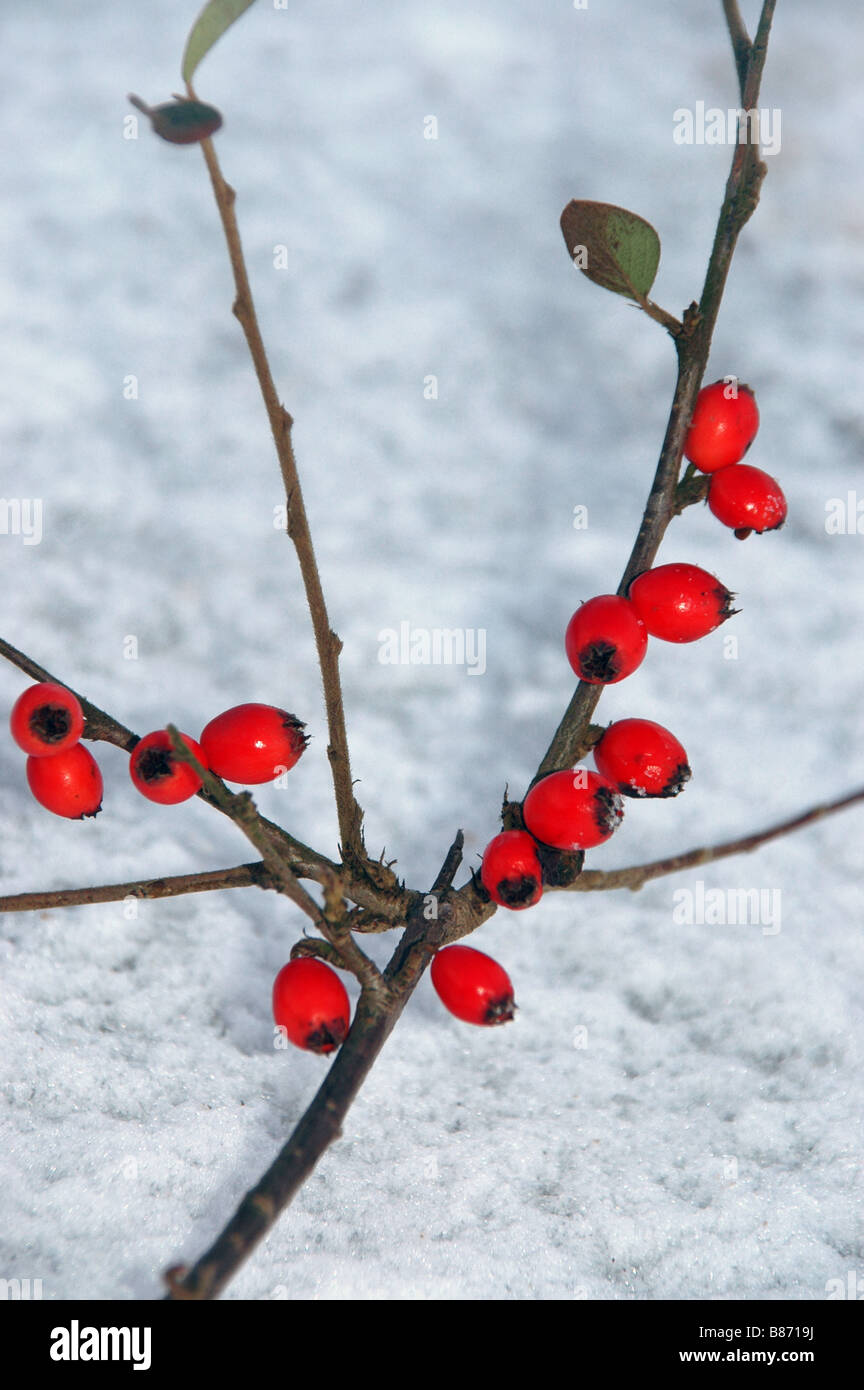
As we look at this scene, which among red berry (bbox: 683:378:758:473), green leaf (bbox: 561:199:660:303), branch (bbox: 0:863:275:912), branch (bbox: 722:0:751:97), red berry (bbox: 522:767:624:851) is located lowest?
branch (bbox: 0:863:275:912)

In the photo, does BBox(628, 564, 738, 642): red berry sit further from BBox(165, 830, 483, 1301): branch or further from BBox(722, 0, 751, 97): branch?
BBox(722, 0, 751, 97): branch

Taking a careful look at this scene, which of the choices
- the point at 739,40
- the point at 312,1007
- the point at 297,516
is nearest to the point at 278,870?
the point at 312,1007

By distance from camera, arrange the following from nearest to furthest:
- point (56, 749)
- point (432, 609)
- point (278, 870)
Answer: point (278, 870), point (56, 749), point (432, 609)

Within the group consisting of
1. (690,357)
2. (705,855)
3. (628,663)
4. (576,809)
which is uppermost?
(690,357)

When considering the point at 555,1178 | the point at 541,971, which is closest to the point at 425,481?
the point at 541,971

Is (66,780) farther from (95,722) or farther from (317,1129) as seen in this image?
(317,1129)

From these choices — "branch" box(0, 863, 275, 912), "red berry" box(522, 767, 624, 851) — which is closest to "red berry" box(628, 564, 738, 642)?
"red berry" box(522, 767, 624, 851)

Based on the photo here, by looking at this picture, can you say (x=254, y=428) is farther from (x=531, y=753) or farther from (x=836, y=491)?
(x=836, y=491)
